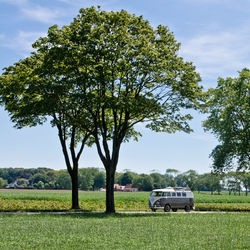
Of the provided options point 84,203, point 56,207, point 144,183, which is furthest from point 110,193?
point 144,183

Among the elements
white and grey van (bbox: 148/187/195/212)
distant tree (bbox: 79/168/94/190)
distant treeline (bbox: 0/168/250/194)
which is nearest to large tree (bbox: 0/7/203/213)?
white and grey van (bbox: 148/187/195/212)

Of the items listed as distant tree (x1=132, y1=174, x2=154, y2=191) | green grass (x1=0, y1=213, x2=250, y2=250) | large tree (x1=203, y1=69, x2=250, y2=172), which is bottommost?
distant tree (x1=132, y1=174, x2=154, y2=191)

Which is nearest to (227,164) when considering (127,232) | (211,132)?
(211,132)

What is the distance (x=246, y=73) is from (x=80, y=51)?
22.9 meters

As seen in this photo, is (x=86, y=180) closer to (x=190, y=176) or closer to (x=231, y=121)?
(x=190, y=176)

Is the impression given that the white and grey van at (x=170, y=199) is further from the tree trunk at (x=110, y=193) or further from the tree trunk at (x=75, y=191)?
the tree trunk at (x=75, y=191)

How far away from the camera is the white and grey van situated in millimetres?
34344

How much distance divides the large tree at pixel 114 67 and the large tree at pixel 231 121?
38.1 feet

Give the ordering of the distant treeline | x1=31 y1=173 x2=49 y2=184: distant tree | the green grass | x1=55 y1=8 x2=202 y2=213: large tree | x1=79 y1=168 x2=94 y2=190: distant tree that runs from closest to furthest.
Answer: the green grass < x1=55 y1=8 x2=202 y2=213: large tree < the distant treeline < x1=79 y1=168 x2=94 y2=190: distant tree < x1=31 y1=173 x2=49 y2=184: distant tree

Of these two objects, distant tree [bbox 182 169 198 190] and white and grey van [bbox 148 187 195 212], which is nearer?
white and grey van [bbox 148 187 195 212]

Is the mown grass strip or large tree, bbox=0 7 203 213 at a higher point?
large tree, bbox=0 7 203 213

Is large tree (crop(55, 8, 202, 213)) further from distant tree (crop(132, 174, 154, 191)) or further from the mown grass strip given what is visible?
distant tree (crop(132, 174, 154, 191))

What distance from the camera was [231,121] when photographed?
41406 millimetres

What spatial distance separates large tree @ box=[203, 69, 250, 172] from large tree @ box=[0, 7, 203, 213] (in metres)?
11.6
